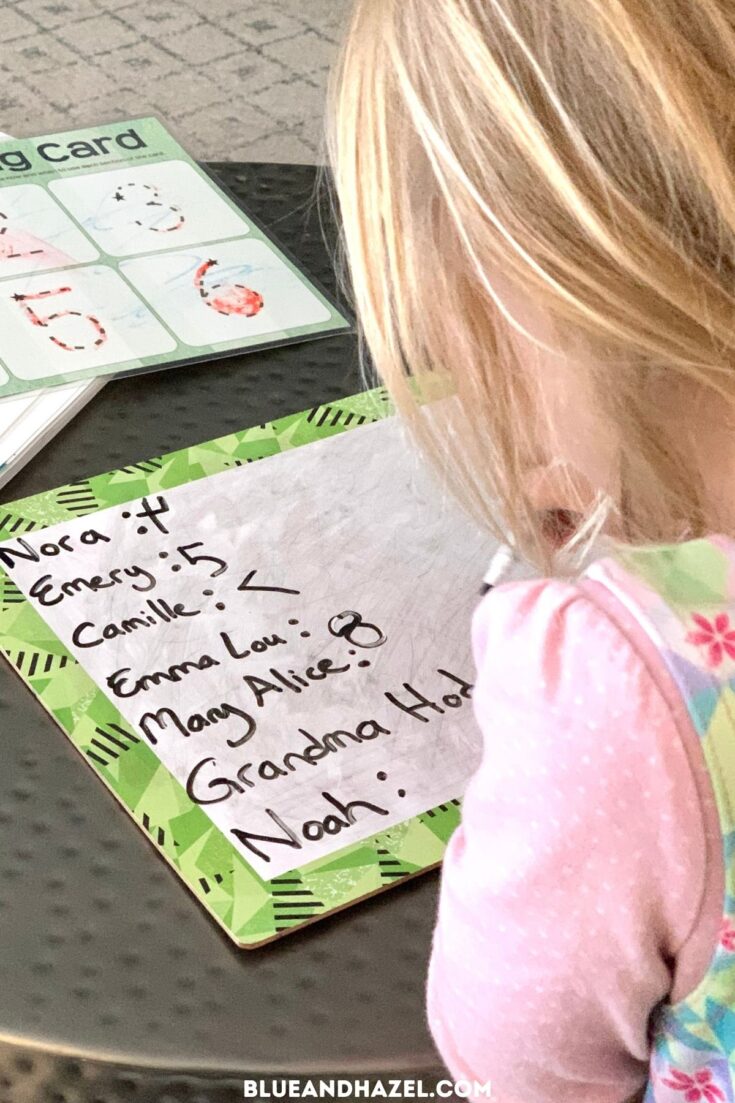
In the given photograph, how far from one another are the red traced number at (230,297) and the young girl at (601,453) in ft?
1.16

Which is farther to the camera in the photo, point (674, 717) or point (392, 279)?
point (392, 279)

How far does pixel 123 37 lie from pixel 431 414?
202 centimetres

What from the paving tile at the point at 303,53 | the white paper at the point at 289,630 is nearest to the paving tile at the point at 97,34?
the paving tile at the point at 303,53

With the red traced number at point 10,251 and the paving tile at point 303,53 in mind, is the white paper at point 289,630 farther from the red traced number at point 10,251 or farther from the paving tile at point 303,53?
the paving tile at point 303,53

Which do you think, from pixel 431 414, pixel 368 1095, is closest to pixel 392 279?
pixel 431 414

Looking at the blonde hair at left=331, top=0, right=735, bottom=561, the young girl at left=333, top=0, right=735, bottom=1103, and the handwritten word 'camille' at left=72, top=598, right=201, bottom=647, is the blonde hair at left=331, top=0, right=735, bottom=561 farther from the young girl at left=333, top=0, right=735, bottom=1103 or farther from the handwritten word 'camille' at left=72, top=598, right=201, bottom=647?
the handwritten word 'camille' at left=72, top=598, right=201, bottom=647

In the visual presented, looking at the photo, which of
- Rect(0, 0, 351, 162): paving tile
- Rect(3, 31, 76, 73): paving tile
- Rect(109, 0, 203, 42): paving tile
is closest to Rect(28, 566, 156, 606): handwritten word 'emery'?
Rect(0, 0, 351, 162): paving tile

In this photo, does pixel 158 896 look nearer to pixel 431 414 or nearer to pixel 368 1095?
pixel 368 1095

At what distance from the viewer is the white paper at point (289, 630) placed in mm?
595

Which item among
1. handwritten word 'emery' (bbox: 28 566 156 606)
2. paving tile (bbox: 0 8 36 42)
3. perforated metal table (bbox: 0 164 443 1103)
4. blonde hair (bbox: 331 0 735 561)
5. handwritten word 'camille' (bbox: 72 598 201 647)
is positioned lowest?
paving tile (bbox: 0 8 36 42)

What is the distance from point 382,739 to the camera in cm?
62

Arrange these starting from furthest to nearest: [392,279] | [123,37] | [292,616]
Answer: [123,37]
[292,616]
[392,279]

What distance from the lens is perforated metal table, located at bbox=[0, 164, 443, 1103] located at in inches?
19.7

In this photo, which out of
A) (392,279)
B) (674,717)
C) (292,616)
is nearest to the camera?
(674,717)
